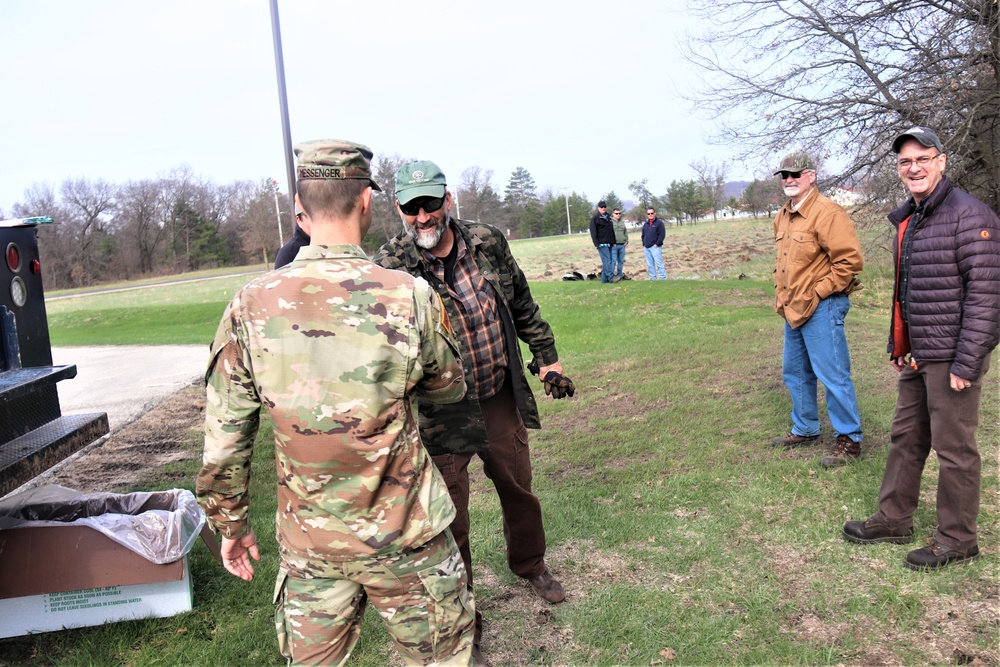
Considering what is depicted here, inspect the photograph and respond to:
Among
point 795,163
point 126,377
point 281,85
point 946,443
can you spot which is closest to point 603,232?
point 281,85

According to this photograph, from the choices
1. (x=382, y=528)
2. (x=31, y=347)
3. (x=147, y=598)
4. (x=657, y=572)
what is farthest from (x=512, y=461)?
(x=31, y=347)

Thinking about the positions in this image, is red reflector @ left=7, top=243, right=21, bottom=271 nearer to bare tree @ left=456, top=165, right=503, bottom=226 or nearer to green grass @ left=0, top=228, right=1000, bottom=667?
green grass @ left=0, top=228, right=1000, bottom=667

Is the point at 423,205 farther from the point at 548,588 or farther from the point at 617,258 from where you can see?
the point at 617,258

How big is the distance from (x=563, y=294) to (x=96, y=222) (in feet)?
179

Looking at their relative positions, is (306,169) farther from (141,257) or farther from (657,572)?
(141,257)

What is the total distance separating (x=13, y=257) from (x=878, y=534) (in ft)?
17.0

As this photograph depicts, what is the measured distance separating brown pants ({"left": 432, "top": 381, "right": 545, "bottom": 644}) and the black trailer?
2185mm

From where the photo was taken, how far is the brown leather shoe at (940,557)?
3768 millimetres

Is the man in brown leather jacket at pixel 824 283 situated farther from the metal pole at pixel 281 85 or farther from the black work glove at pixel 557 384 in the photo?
the metal pole at pixel 281 85

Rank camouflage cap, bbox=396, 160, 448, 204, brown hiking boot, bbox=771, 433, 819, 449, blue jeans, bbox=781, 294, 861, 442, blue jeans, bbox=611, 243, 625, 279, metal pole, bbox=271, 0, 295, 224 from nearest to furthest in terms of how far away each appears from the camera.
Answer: camouflage cap, bbox=396, 160, 448, 204
blue jeans, bbox=781, 294, 861, 442
brown hiking boot, bbox=771, 433, 819, 449
metal pole, bbox=271, 0, 295, 224
blue jeans, bbox=611, 243, 625, 279

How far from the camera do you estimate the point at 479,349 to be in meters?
3.45

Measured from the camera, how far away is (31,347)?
434cm

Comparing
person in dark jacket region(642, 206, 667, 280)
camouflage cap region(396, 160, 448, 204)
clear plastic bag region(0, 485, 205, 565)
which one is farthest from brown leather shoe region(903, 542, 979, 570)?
person in dark jacket region(642, 206, 667, 280)

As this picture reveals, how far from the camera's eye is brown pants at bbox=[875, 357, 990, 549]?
3.74m
